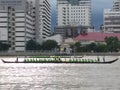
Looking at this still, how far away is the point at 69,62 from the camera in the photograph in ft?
478

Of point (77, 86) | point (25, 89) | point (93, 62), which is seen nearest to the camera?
point (25, 89)

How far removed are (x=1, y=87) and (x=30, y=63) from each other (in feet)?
276

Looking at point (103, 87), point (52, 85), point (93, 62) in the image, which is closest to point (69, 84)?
point (52, 85)

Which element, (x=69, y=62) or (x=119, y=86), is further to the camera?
(x=69, y=62)

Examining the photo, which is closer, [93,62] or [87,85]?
[87,85]

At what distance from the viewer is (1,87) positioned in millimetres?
64375

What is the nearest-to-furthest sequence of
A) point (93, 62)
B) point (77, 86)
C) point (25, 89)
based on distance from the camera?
point (25, 89) → point (77, 86) → point (93, 62)

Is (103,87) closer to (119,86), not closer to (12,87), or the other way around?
(119,86)

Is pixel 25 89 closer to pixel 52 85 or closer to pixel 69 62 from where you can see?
pixel 52 85

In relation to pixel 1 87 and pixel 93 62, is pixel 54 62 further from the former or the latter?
pixel 1 87

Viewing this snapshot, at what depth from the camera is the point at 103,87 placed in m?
63.2

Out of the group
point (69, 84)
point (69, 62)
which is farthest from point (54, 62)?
point (69, 84)

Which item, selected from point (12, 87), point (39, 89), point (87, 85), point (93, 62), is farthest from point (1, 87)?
point (93, 62)

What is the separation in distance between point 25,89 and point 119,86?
12.0m
